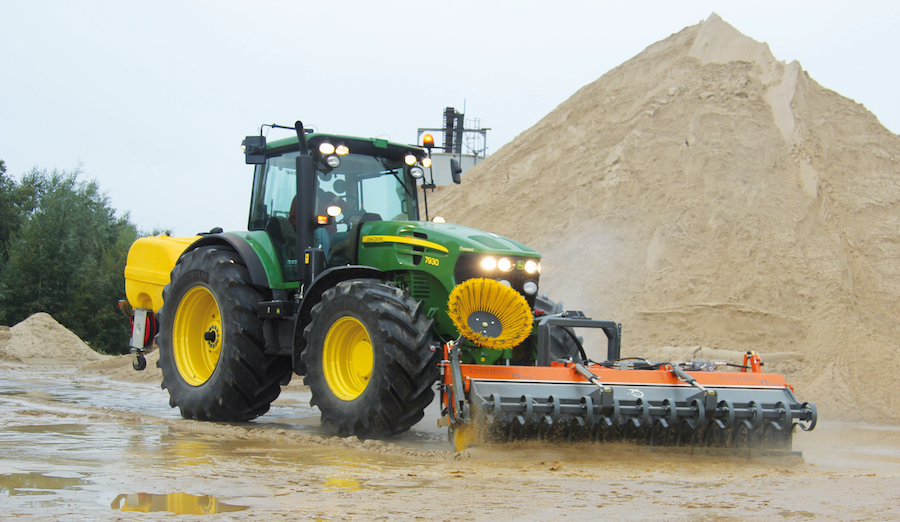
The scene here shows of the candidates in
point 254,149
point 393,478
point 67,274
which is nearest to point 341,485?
point 393,478

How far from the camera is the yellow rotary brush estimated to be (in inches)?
260

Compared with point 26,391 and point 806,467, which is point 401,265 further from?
point 26,391

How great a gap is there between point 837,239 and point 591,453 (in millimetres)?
11639

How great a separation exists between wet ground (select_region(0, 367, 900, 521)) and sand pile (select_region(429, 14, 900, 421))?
18.7 feet

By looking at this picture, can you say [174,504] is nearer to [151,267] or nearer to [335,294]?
[335,294]

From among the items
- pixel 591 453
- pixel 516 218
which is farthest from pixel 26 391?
pixel 516 218

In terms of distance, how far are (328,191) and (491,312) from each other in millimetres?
2288

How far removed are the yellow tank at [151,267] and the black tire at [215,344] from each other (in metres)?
0.75

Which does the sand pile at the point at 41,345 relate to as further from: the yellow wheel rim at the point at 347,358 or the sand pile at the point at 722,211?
the yellow wheel rim at the point at 347,358

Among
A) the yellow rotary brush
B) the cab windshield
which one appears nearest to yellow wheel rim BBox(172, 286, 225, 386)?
the cab windshield

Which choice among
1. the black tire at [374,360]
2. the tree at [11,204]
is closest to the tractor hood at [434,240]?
the black tire at [374,360]

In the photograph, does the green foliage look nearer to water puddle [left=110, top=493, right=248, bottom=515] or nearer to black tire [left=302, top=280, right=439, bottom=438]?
black tire [left=302, top=280, right=439, bottom=438]

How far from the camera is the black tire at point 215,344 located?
8.05m

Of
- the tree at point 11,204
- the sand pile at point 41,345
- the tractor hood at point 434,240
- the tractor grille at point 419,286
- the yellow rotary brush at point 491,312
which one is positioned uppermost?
the tree at point 11,204
